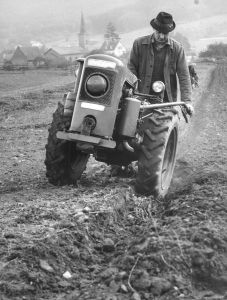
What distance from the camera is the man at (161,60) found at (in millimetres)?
7605

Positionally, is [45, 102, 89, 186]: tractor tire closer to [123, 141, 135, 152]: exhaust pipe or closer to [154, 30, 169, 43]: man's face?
[123, 141, 135, 152]: exhaust pipe

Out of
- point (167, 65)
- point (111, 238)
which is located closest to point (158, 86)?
point (167, 65)

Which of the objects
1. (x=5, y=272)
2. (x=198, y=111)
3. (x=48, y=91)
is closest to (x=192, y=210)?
(x=5, y=272)

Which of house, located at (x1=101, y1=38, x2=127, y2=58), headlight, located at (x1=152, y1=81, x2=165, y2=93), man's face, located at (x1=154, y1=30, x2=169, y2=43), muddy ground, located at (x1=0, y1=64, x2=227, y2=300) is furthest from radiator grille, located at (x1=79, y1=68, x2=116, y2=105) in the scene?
man's face, located at (x1=154, y1=30, x2=169, y2=43)

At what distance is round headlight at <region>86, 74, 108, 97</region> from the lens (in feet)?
21.3

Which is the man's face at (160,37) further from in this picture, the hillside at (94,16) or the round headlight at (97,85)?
the hillside at (94,16)

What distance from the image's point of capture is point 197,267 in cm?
444

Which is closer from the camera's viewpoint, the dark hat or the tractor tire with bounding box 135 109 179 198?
the tractor tire with bounding box 135 109 179 198

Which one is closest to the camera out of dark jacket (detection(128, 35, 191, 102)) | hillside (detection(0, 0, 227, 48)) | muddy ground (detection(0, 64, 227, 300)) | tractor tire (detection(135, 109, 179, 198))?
muddy ground (detection(0, 64, 227, 300))

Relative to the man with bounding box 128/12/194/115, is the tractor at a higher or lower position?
lower

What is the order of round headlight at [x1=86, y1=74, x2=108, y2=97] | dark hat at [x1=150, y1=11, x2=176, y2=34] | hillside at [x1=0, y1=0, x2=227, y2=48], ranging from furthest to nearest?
hillside at [x1=0, y1=0, x2=227, y2=48] < dark hat at [x1=150, y1=11, x2=176, y2=34] < round headlight at [x1=86, y1=74, x2=108, y2=97]

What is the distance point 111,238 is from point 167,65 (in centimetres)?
308

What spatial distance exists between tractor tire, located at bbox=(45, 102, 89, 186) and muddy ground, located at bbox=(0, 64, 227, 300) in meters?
0.19

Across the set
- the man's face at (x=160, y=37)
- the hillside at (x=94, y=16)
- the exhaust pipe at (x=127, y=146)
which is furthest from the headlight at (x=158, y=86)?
the hillside at (x=94, y=16)
